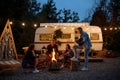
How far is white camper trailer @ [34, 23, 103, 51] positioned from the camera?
25422 mm

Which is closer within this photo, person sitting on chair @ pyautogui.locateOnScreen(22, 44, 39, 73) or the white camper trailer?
person sitting on chair @ pyautogui.locateOnScreen(22, 44, 39, 73)

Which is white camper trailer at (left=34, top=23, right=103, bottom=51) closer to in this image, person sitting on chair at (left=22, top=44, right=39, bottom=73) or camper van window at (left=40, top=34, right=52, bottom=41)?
camper van window at (left=40, top=34, right=52, bottom=41)

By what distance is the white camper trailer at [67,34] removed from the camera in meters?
25.4

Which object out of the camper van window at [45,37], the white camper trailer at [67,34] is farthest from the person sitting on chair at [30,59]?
the camper van window at [45,37]

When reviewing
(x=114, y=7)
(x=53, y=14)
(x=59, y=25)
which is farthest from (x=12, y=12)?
(x=53, y=14)

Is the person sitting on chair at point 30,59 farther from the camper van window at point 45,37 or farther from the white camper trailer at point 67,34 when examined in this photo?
the camper van window at point 45,37

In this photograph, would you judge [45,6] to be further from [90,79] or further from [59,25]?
[90,79]

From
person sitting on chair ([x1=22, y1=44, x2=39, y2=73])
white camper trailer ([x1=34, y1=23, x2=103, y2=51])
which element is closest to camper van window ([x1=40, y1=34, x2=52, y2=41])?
white camper trailer ([x1=34, y1=23, x2=103, y2=51])

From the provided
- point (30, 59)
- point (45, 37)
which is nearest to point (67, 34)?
point (45, 37)

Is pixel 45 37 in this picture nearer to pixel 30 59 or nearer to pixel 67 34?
pixel 67 34

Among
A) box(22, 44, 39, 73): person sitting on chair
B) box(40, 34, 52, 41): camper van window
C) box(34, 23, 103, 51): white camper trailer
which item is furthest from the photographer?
box(40, 34, 52, 41): camper van window

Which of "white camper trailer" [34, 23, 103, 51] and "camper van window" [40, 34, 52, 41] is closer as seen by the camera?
"white camper trailer" [34, 23, 103, 51]

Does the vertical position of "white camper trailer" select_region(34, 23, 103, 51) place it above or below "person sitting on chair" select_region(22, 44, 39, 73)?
above

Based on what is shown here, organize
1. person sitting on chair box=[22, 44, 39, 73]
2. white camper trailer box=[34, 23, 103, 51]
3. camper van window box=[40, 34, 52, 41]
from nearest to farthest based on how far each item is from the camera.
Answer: person sitting on chair box=[22, 44, 39, 73] < white camper trailer box=[34, 23, 103, 51] < camper van window box=[40, 34, 52, 41]
